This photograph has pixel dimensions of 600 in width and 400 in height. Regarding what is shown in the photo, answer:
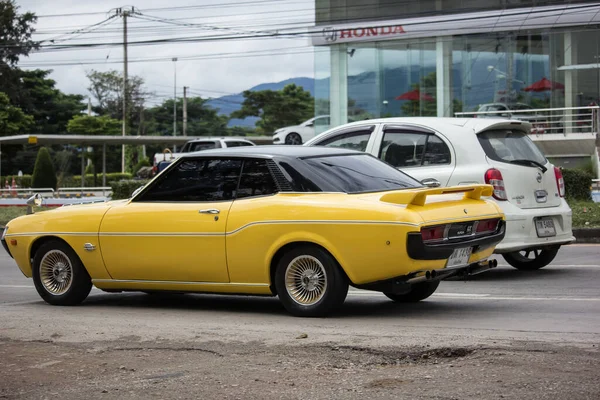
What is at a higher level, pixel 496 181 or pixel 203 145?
pixel 203 145

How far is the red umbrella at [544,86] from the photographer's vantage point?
41.4 meters

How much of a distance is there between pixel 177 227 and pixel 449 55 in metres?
36.5

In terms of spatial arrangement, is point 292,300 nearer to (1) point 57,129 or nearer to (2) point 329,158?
(2) point 329,158

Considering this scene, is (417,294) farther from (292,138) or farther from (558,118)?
(558,118)

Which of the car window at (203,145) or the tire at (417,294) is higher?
the car window at (203,145)

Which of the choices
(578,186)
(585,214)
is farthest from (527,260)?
(578,186)

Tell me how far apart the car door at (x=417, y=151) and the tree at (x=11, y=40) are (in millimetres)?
73968

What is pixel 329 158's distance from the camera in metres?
8.77

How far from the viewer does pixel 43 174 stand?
50.3 metres

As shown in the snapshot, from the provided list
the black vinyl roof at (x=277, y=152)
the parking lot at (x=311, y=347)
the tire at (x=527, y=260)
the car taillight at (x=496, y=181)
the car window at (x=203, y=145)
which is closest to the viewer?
the parking lot at (x=311, y=347)

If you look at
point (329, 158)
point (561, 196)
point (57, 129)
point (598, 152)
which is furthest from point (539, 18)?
point (57, 129)

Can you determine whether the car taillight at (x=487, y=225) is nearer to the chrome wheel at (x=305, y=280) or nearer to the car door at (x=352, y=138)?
the chrome wheel at (x=305, y=280)

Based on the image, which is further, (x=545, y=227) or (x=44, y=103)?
(x=44, y=103)

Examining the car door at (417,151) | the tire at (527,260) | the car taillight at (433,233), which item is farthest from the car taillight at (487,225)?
the tire at (527,260)
